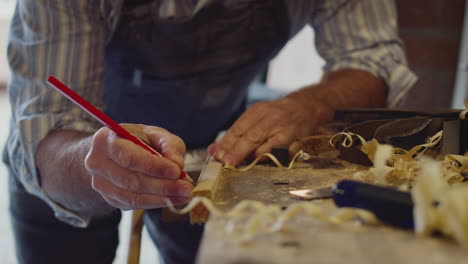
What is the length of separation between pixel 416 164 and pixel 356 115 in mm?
176

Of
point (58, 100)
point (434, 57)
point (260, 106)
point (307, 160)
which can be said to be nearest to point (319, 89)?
point (260, 106)

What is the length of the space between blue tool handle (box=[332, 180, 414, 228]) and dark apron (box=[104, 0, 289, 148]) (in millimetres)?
559

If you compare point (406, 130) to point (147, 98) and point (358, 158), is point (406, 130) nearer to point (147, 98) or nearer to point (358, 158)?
point (358, 158)

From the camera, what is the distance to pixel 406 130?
21.0 inches

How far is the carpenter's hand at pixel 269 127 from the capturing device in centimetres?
60

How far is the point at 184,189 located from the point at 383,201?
0.19 meters

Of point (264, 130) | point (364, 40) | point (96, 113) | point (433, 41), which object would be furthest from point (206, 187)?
point (433, 41)

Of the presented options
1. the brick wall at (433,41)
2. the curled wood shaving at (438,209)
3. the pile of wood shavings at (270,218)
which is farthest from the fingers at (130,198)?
the brick wall at (433,41)

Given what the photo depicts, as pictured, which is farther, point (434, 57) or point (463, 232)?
point (434, 57)

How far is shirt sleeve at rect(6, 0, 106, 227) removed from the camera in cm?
67

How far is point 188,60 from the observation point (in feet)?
2.91

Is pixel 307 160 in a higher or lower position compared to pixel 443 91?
higher

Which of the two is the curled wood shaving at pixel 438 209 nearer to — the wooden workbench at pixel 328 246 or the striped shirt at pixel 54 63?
the wooden workbench at pixel 328 246

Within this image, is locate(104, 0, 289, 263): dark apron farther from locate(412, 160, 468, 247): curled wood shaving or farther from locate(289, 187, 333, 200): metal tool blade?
locate(412, 160, 468, 247): curled wood shaving
